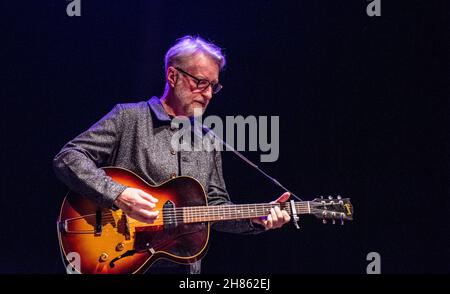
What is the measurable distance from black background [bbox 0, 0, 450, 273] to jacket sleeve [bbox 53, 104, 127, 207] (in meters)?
1.02

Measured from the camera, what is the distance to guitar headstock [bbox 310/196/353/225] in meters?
2.98

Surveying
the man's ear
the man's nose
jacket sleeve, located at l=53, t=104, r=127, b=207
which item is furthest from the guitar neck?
the man's ear

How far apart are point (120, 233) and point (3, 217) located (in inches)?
51.5

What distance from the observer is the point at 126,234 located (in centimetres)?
243

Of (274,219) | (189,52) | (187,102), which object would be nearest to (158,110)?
(187,102)

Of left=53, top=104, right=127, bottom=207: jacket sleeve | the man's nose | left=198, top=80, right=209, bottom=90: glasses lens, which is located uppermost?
left=198, top=80, right=209, bottom=90: glasses lens

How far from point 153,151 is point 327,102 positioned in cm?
194

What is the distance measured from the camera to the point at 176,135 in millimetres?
2781

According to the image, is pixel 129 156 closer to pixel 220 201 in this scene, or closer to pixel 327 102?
pixel 220 201

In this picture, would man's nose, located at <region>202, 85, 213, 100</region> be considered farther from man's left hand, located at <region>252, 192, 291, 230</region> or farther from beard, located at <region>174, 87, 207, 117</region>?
man's left hand, located at <region>252, 192, 291, 230</region>

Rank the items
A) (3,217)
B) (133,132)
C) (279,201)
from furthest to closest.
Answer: (3,217) < (279,201) < (133,132)

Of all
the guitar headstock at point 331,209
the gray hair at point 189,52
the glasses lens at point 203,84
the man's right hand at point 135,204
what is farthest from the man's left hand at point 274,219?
the gray hair at point 189,52

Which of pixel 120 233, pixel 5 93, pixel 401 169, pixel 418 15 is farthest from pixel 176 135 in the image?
pixel 418 15

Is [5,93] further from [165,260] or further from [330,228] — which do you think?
[330,228]
